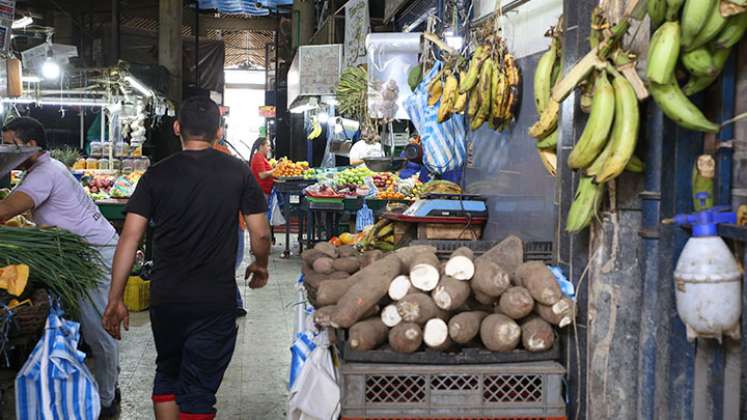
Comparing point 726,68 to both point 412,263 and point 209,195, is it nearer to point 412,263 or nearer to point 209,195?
point 412,263

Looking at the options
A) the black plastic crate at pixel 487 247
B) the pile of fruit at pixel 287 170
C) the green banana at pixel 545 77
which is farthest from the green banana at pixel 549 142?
the pile of fruit at pixel 287 170

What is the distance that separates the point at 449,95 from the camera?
545cm

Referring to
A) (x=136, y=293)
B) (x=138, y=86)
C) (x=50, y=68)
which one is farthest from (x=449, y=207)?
(x=138, y=86)

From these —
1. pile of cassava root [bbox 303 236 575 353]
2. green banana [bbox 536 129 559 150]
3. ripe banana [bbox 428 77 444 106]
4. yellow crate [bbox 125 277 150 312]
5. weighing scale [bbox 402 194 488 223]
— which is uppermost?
ripe banana [bbox 428 77 444 106]

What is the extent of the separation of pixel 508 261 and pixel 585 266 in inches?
12.3

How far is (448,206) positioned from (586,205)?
8.24 ft

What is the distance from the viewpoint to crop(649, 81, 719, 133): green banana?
241 cm

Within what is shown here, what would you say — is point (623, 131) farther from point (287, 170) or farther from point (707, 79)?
point (287, 170)

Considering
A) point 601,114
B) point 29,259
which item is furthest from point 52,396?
point 601,114

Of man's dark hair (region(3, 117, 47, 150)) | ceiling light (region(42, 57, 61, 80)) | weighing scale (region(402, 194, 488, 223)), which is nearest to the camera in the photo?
man's dark hair (region(3, 117, 47, 150))

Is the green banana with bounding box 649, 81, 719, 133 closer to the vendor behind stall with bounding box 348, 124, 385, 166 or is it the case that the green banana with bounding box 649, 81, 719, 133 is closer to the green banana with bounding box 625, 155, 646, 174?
the green banana with bounding box 625, 155, 646, 174

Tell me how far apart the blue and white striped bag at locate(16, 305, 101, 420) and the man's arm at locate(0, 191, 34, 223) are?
900 millimetres

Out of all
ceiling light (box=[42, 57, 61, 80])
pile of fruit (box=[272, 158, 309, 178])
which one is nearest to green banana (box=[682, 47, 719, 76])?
pile of fruit (box=[272, 158, 309, 178])

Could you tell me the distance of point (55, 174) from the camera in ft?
15.3
